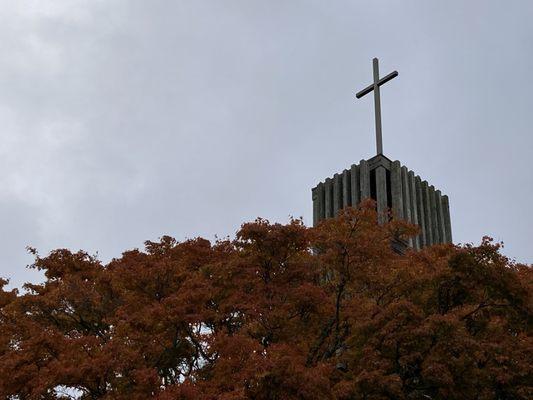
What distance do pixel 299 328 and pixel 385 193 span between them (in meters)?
24.5

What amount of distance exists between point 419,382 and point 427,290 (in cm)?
245

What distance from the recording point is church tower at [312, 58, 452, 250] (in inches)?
1633

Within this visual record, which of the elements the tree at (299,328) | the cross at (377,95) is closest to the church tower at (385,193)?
the cross at (377,95)

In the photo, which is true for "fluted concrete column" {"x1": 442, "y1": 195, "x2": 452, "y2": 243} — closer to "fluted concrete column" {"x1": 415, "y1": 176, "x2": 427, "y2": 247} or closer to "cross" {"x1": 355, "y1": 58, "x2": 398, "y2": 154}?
"fluted concrete column" {"x1": 415, "y1": 176, "x2": 427, "y2": 247}

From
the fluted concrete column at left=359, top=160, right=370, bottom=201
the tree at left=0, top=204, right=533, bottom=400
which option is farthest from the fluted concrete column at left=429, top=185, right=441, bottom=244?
the tree at left=0, top=204, right=533, bottom=400

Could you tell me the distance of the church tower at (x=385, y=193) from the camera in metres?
41.5

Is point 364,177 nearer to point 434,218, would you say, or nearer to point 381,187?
point 381,187

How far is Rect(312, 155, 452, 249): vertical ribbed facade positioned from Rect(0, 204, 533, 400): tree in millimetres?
21397

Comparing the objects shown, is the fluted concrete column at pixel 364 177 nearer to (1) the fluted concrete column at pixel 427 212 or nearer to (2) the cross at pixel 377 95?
(2) the cross at pixel 377 95

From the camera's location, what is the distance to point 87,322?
20.8 metres

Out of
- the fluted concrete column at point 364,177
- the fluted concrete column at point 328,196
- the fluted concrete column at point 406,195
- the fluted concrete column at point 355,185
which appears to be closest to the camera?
the fluted concrete column at point 406,195

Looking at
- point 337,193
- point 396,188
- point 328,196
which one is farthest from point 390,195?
point 328,196

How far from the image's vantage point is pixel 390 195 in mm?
42000

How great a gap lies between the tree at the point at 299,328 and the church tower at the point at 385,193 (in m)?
21.4
